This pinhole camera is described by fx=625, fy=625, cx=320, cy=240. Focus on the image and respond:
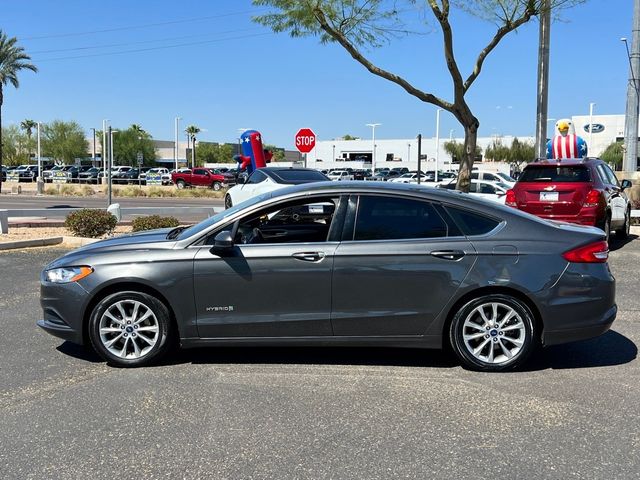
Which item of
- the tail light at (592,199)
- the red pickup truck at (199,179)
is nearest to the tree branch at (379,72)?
the tail light at (592,199)

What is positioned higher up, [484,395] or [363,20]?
[363,20]

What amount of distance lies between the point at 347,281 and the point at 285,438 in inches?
57.6

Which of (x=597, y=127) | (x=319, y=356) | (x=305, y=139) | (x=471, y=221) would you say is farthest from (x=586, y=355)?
(x=597, y=127)

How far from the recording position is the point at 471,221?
16.8 feet

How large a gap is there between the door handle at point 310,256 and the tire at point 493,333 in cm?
118

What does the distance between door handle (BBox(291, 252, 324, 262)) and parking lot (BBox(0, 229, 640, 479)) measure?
933 mm

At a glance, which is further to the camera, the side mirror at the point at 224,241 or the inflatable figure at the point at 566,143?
the inflatable figure at the point at 566,143

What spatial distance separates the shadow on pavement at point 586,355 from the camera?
5.32 metres

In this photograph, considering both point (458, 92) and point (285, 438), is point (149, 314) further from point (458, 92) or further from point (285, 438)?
point (458, 92)

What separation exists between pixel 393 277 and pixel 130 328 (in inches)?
85.7

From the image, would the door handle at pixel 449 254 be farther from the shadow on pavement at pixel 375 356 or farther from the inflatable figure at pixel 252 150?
the inflatable figure at pixel 252 150

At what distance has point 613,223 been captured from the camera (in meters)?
12.0

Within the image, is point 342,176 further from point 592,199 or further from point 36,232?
point 592,199

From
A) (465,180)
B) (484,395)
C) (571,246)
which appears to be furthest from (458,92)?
(484,395)
